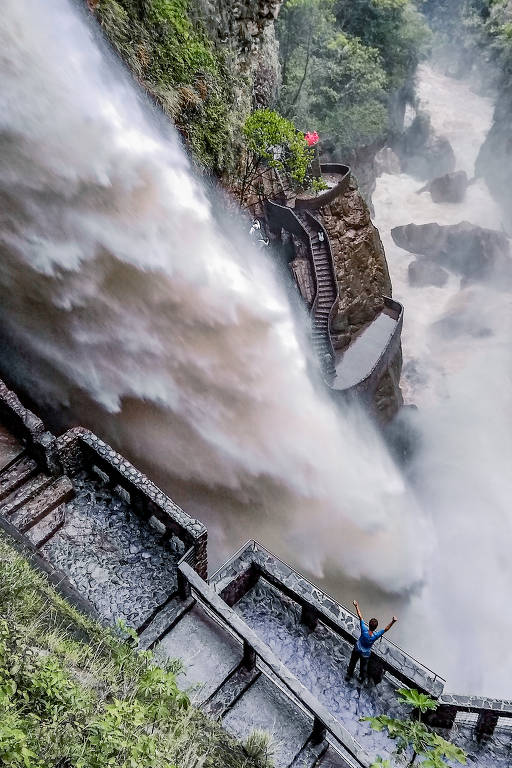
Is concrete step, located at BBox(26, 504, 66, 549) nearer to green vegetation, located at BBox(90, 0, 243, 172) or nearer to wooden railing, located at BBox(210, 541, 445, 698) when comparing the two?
wooden railing, located at BBox(210, 541, 445, 698)

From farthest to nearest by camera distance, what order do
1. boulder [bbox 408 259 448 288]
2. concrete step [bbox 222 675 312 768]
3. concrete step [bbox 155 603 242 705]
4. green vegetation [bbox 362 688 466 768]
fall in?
boulder [bbox 408 259 448 288]
concrete step [bbox 155 603 242 705]
concrete step [bbox 222 675 312 768]
green vegetation [bbox 362 688 466 768]

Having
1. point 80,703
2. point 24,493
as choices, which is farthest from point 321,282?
point 80,703

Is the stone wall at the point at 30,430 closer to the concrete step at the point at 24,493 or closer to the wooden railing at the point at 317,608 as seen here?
the concrete step at the point at 24,493

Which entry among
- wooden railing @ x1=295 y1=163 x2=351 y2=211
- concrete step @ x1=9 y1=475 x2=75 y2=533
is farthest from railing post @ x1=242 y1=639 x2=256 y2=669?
wooden railing @ x1=295 y1=163 x2=351 y2=211

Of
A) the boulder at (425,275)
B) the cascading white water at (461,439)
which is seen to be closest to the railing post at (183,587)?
the cascading white water at (461,439)

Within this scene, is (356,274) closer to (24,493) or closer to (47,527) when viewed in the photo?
(24,493)

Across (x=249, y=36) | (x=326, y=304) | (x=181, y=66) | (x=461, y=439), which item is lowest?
(x=181, y=66)
